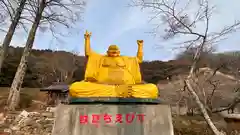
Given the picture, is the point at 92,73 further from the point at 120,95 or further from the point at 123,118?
the point at 123,118

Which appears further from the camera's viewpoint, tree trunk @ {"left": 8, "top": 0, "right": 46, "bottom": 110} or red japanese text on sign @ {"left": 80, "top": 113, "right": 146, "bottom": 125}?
tree trunk @ {"left": 8, "top": 0, "right": 46, "bottom": 110}

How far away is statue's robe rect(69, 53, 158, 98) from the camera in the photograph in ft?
15.0

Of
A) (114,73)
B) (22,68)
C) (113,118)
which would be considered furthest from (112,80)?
(22,68)

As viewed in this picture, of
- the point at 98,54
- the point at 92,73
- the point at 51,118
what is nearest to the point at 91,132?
the point at 92,73

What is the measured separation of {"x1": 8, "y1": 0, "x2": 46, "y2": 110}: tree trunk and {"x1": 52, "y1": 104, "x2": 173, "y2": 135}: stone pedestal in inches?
210

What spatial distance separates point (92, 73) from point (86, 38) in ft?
2.55

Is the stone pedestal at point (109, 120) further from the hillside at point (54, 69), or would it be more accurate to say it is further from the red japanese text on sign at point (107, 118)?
the hillside at point (54, 69)

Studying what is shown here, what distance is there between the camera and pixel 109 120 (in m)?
4.38

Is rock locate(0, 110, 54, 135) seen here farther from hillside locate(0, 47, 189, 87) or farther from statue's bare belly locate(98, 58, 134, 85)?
hillside locate(0, 47, 189, 87)

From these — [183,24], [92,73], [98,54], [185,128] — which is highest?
[183,24]

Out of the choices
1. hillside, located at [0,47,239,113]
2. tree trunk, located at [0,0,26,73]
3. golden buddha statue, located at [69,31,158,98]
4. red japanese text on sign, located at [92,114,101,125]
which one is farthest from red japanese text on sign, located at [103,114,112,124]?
hillside, located at [0,47,239,113]

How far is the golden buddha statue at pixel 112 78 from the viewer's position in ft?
15.0

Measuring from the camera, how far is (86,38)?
5355 millimetres

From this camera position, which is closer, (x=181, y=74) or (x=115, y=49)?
(x=115, y=49)
